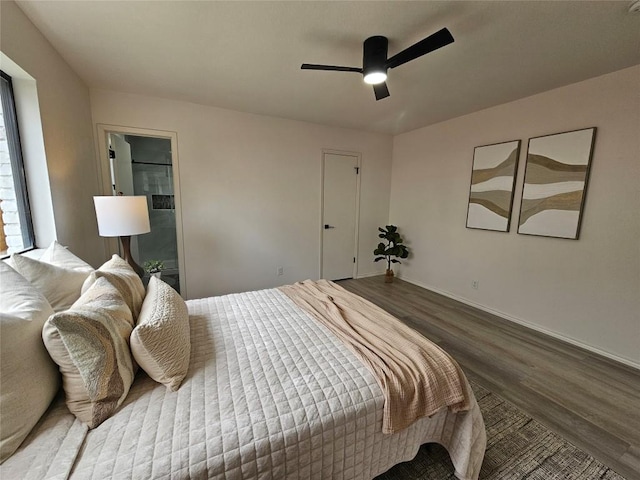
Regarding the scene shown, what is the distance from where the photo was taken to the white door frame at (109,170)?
2.79 metres

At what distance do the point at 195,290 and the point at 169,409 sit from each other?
2645mm

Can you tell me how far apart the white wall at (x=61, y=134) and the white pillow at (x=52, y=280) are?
92 cm

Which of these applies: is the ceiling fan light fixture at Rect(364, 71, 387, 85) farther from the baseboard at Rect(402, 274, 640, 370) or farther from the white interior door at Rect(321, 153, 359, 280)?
the baseboard at Rect(402, 274, 640, 370)

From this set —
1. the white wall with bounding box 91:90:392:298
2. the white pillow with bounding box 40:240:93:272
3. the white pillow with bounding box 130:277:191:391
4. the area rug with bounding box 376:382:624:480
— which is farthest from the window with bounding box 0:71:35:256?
the area rug with bounding box 376:382:624:480

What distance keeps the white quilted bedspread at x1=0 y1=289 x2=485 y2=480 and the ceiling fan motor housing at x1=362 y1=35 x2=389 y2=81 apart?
1800mm

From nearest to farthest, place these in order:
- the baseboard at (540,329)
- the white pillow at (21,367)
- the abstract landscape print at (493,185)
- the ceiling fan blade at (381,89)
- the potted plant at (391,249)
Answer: the white pillow at (21,367) → the ceiling fan blade at (381,89) → the baseboard at (540,329) → the abstract landscape print at (493,185) → the potted plant at (391,249)

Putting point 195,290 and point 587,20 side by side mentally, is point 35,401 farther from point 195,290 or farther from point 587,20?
point 587,20

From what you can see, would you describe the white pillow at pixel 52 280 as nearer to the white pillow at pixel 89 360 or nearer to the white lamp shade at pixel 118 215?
the white pillow at pixel 89 360

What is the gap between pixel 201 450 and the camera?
0.83m

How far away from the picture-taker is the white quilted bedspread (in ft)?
2.60

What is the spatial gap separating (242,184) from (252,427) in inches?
118

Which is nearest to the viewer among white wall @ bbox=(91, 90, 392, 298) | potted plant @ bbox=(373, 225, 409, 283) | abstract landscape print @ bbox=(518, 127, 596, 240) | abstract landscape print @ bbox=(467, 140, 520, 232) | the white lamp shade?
the white lamp shade

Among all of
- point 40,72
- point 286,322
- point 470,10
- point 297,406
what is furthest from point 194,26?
point 297,406

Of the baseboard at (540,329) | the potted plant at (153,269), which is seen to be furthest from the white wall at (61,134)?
the baseboard at (540,329)
